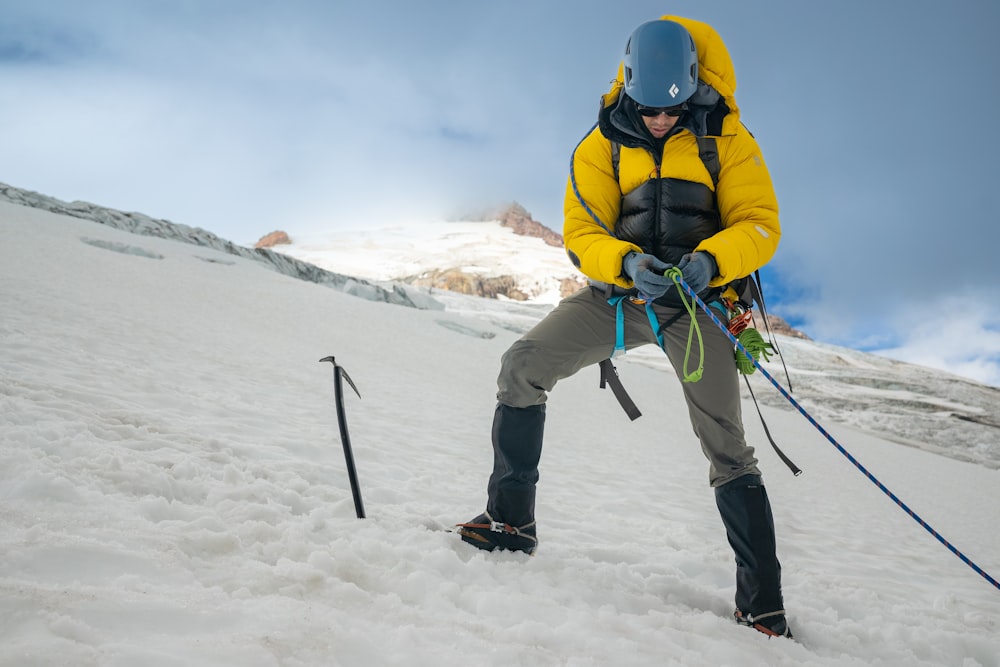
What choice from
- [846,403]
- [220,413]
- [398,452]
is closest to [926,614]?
[398,452]

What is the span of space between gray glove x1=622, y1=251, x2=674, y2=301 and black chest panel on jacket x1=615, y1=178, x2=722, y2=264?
0.25m

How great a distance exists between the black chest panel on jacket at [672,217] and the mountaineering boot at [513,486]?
897 mm

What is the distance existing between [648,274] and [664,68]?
87cm

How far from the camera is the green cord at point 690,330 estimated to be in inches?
86.4

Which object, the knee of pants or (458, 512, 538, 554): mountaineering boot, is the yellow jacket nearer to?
the knee of pants

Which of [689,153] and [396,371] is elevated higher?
[689,153]

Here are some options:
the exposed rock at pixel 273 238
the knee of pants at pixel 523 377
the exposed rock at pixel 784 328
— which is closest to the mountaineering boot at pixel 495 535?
the knee of pants at pixel 523 377

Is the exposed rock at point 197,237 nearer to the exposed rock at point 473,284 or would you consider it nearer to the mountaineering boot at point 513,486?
the mountaineering boot at point 513,486

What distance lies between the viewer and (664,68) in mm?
2307

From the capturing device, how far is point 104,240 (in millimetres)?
15367

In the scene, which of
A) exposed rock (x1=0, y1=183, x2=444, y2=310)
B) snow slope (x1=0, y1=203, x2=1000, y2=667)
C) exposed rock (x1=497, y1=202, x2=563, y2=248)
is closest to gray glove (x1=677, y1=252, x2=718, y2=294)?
snow slope (x1=0, y1=203, x2=1000, y2=667)

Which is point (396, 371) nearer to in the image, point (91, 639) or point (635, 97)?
point (635, 97)

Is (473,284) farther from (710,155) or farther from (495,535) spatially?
(495,535)

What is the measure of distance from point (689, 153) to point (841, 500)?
5113mm
